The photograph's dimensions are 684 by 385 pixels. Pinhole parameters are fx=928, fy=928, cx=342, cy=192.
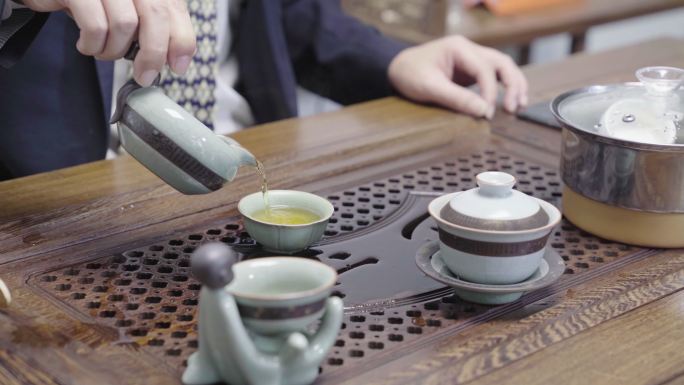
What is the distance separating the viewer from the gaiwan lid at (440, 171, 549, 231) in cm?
92

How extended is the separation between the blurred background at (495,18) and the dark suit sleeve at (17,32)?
1.46 m

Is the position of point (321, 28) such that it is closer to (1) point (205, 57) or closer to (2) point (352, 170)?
(1) point (205, 57)

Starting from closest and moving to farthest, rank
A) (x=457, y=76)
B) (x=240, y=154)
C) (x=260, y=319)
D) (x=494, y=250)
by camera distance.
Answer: (x=260, y=319) → (x=494, y=250) → (x=240, y=154) → (x=457, y=76)

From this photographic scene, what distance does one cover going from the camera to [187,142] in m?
0.98

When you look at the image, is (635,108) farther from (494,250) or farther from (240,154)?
(240,154)

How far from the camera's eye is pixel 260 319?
76 centimetres

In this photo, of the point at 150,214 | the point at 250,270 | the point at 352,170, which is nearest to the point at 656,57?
the point at 352,170

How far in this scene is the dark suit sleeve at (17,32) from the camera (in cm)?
121

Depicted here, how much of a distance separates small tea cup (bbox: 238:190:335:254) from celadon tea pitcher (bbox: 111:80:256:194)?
0.08 metres

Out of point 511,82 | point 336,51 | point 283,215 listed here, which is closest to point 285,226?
point 283,215

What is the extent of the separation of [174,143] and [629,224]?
1.81ft

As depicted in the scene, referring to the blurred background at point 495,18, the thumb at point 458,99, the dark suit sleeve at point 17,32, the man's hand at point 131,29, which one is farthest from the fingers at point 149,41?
the blurred background at point 495,18

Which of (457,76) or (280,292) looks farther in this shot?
(457,76)

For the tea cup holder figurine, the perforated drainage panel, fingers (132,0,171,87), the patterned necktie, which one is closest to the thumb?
the perforated drainage panel
